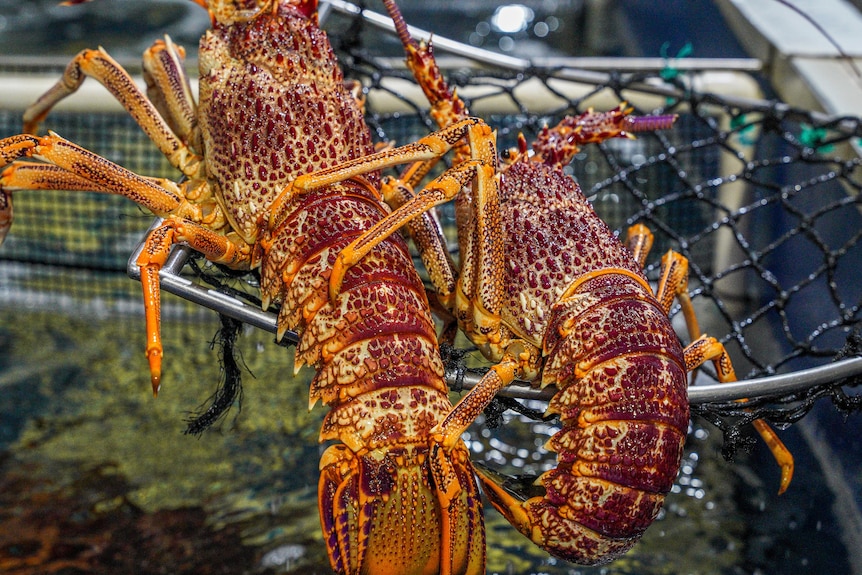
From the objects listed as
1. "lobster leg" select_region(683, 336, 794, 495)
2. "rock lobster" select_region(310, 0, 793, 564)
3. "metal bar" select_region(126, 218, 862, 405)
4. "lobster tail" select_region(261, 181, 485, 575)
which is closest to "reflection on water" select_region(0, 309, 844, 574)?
"lobster leg" select_region(683, 336, 794, 495)

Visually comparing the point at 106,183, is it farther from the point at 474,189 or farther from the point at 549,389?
the point at 549,389

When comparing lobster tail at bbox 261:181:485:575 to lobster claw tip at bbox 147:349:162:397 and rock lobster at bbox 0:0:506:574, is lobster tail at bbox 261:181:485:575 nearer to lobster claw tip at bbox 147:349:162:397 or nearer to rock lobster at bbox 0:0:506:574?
rock lobster at bbox 0:0:506:574

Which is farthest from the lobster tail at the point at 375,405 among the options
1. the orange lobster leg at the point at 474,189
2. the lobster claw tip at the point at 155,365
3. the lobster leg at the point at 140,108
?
the lobster leg at the point at 140,108

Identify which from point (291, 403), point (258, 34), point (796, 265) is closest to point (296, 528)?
point (291, 403)

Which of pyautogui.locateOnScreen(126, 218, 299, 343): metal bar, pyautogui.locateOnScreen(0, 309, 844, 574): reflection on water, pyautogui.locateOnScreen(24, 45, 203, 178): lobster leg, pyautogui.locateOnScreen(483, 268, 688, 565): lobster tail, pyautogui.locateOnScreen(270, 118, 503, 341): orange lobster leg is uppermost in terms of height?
pyautogui.locateOnScreen(24, 45, 203, 178): lobster leg

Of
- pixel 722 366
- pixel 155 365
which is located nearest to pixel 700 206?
pixel 722 366

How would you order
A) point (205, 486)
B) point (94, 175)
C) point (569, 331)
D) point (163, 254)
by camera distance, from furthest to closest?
point (205, 486)
point (94, 175)
point (569, 331)
point (163, 254)
